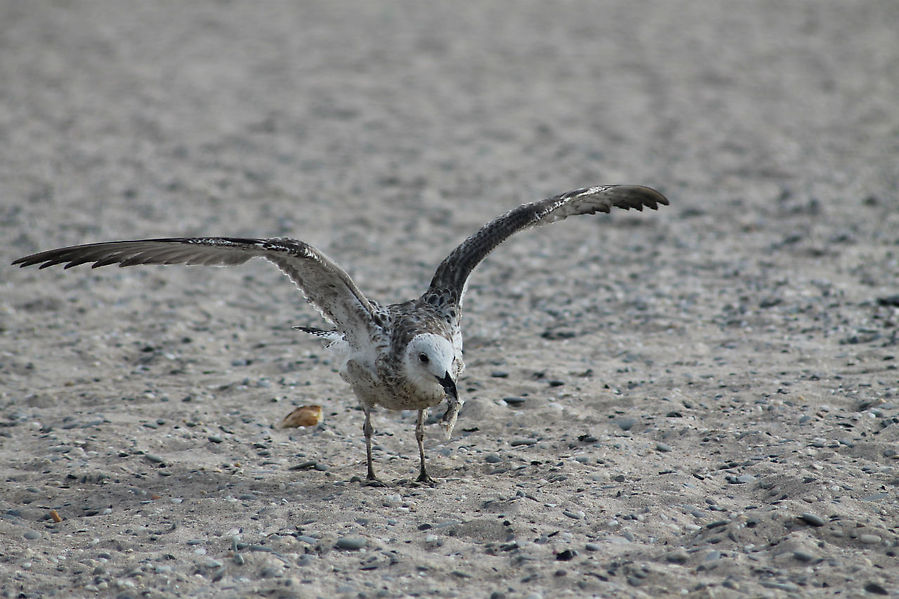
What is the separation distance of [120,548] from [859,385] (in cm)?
490

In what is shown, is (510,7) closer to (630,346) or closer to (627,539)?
(630,346)

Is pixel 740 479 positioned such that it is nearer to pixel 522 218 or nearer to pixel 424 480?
pixel 424 480

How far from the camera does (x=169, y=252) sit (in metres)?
6.16

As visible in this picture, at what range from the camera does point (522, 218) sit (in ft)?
23.2

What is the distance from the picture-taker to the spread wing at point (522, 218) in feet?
22.2

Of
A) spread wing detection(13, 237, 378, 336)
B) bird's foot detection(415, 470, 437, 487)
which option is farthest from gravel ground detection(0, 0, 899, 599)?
spread wing detection(13, 237, 378, 336)

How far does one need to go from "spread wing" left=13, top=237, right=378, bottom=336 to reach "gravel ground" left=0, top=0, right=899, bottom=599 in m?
1.01

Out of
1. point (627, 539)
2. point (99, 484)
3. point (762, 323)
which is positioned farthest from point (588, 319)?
point (99, 484)

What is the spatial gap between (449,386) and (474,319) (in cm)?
330

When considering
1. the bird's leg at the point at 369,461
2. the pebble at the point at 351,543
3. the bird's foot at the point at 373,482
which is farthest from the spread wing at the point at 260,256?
the pebble at the point at 351,543

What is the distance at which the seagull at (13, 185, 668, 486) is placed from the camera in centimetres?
589

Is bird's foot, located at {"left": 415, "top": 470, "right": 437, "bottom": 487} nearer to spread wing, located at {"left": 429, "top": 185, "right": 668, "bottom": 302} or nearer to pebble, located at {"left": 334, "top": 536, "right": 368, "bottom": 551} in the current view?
pebble, located at {"left": 334, "top": 536, "right": 368, "bottom": 551}

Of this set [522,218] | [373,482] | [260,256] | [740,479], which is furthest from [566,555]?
[522,218]

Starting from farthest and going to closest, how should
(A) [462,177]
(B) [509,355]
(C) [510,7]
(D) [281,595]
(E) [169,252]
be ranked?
(C) [510,7] < (A) [462,177] < (B) [509,355] < (E) [169,252] < (D) [281,595]
